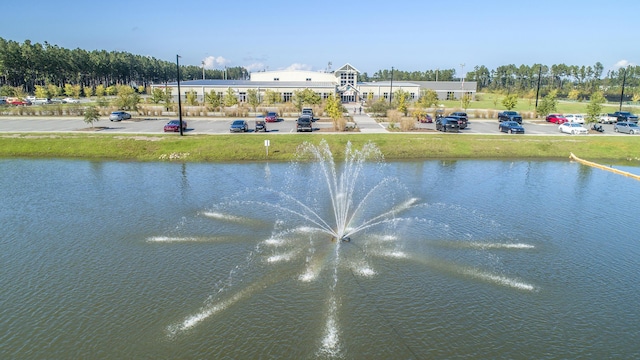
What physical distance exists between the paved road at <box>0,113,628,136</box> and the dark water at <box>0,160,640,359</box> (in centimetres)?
2432

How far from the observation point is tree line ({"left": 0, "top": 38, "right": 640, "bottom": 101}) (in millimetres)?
104500

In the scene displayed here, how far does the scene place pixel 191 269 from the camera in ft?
53.9

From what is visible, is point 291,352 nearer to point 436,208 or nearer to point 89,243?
point 89,243

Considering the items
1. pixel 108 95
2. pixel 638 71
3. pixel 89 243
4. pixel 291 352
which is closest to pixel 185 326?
pixel 291 352

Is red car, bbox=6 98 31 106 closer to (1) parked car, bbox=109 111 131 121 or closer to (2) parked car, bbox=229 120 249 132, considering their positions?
(1) parked car, bbox=109 111 131 121

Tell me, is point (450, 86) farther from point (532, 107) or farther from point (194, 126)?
point (194, 126)

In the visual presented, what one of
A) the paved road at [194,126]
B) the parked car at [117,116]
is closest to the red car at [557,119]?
the paved road at [194,126]

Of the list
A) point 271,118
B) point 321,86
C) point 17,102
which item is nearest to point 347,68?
point 321,86

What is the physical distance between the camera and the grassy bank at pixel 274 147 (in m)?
37.9

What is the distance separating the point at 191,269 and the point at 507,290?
40.1 ft

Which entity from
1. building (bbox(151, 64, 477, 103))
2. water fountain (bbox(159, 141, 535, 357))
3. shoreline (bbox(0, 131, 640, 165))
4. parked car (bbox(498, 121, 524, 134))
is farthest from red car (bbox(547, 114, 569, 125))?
water fountain (bbox(159, 141, 535, 357))

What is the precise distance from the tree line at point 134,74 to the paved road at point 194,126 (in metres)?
24.5

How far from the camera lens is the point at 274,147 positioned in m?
39.6

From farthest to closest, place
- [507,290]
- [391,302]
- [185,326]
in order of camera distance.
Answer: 1. [507,290]
2. [391,302]
3. [185,326]
